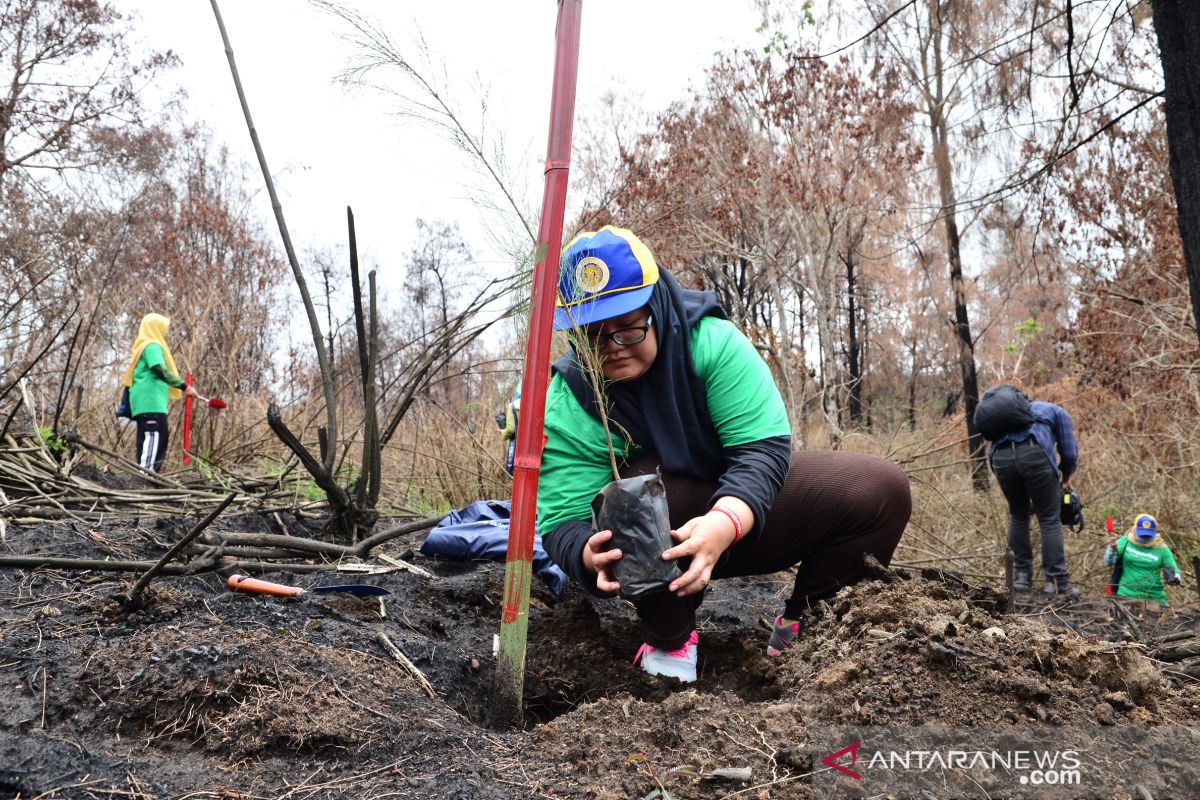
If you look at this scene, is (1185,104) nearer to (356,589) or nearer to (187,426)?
(356,589)

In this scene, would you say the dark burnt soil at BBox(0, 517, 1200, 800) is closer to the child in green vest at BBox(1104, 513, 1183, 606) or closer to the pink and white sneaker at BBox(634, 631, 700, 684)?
the pink and white sneaker at BBox(634, 631, 700, 684)

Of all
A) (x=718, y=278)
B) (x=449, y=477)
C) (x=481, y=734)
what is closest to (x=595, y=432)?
(x=481, y=734)

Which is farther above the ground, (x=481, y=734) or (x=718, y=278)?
(x=718, y=278)

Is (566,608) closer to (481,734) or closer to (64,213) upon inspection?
(481,734)

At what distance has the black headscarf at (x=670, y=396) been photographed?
198cm

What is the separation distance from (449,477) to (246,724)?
4065mm

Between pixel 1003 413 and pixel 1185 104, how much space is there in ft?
10.3

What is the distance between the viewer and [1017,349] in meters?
18.9

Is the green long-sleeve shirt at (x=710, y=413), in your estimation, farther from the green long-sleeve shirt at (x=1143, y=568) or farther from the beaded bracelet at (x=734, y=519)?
the green long-sleeve shirt at (x=1143, y=568)

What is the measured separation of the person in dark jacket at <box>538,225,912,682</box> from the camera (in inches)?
71.9

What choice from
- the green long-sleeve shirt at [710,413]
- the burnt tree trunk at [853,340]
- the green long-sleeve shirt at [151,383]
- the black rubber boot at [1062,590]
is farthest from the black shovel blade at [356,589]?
the burnt tree trunk at [853,340]

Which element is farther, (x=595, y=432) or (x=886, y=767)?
(x=595, y=432)

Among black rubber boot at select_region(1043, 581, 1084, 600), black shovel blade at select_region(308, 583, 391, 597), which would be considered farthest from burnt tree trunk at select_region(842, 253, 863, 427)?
black shovel blade at select_region(308, 583, 391, 597)

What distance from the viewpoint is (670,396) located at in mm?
2004
